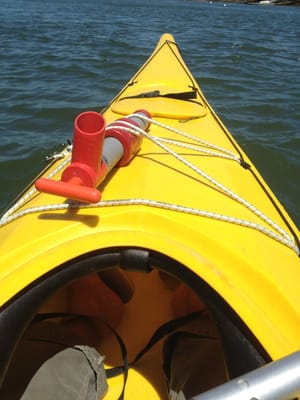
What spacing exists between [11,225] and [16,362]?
43cm

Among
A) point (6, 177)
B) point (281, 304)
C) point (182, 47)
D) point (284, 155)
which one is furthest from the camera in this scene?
point (182, 47)

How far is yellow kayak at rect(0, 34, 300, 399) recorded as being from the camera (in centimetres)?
101

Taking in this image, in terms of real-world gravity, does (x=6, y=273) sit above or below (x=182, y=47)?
below

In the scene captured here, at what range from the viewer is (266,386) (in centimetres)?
62

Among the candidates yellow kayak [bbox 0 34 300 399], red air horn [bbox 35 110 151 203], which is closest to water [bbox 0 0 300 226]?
yellow kayak [bbox 0 34 300 399]

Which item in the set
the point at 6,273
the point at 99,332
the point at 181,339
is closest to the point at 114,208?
the point at 6,273

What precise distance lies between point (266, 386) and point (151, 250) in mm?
495

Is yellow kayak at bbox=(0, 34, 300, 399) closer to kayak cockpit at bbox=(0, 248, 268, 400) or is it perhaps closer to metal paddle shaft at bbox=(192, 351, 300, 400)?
kayak cockpit at bbox=(0, 248, 268, 400)

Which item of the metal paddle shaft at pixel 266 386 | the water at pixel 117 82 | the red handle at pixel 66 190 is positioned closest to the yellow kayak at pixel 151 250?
the red handle at pixel 66 190

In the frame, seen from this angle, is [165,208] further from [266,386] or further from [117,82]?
[117,82]

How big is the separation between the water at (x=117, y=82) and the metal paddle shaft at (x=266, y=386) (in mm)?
2369

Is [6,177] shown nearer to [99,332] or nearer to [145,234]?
[99,332]

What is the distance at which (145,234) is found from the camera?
1077 millimetres

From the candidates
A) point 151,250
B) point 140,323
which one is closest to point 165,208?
point 151,250
